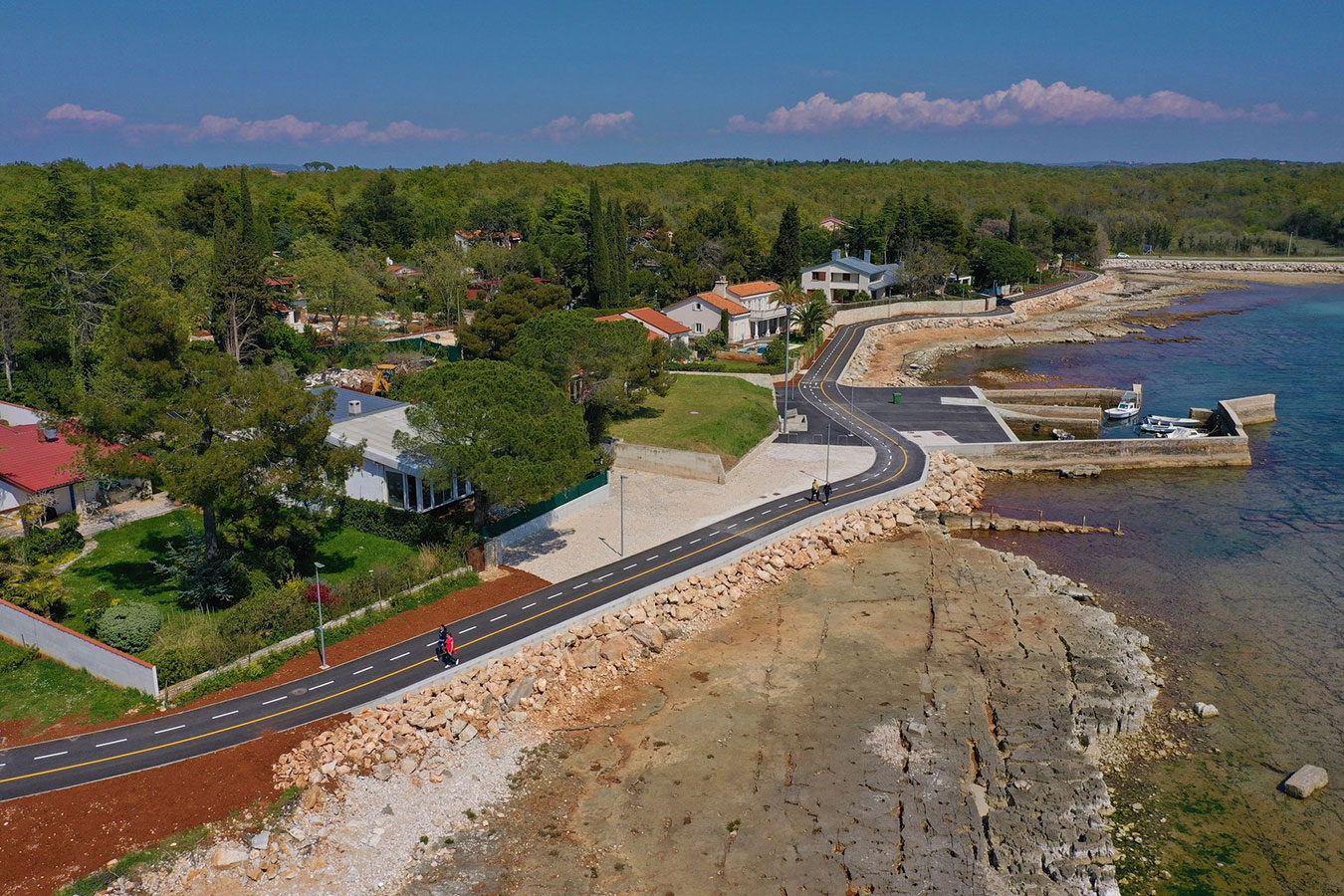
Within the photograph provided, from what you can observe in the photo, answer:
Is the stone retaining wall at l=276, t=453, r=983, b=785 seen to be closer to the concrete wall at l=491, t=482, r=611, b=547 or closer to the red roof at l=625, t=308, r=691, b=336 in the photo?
the concrete wall at l=491, t=482, r=611, b=547

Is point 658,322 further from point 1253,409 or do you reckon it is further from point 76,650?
point 76,650

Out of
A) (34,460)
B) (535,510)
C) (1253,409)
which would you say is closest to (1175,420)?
(1253,409)

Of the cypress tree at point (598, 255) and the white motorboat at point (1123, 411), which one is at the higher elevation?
the cypress tree at point (598, 255)

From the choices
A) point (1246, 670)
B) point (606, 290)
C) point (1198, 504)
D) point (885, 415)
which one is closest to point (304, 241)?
point (606, 290)

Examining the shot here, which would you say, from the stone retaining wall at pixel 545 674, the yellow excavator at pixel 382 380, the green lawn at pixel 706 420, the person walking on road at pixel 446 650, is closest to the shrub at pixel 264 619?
the person walking on road at pixel 446 650

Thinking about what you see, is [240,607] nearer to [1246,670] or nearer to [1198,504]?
[1246,670]

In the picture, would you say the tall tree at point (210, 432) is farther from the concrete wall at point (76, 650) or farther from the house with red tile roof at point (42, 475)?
the house with red tile roof at point (42, 475)
